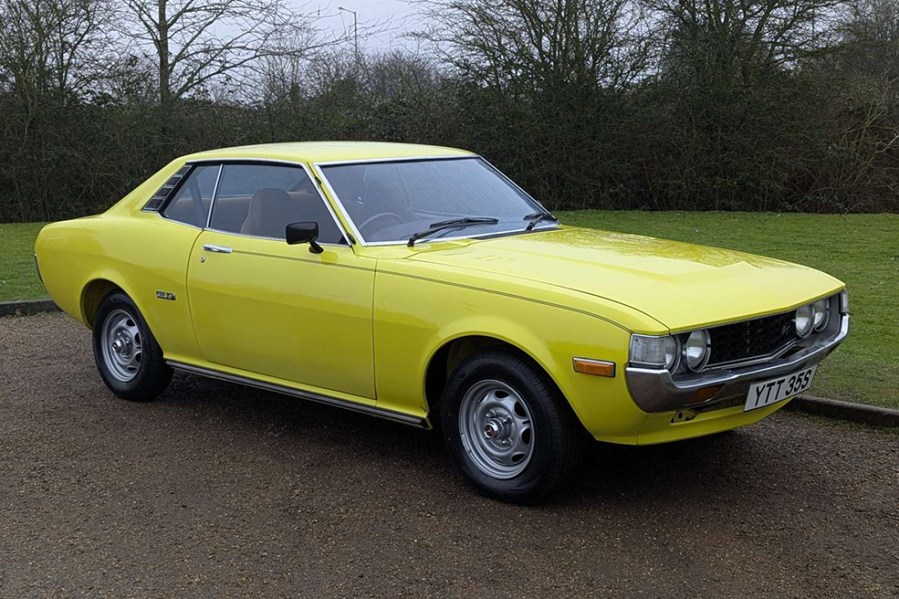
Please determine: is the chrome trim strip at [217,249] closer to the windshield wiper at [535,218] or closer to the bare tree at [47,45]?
the windshield wiper at [535,218]

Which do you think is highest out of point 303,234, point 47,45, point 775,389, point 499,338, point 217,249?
point 47,45

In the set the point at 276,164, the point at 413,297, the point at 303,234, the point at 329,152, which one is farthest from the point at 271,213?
the point at 413,297

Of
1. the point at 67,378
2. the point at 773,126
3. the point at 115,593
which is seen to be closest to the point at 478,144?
the point at 773,126

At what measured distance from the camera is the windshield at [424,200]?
5.48 m

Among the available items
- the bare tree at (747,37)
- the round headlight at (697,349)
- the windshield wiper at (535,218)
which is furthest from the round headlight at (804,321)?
the bare tree at (747,37)

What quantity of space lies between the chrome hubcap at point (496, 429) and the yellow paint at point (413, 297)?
28 centimetres

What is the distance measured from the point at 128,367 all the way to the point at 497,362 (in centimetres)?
320

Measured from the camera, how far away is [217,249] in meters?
5.86

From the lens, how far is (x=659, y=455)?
5434 millimetres

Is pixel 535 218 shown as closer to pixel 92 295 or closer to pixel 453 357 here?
pixel 453 357

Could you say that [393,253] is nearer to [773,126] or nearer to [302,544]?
[302,544]

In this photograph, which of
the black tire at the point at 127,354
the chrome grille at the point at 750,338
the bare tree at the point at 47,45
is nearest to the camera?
the chrome grille at the point at 750,338

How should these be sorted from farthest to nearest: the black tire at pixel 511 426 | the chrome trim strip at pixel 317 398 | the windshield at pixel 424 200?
the windshield at pixel 424 200 → the chrome trim strip at pixel 317 398 → the black tire at pixel 511 426

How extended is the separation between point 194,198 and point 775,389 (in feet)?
12.2
